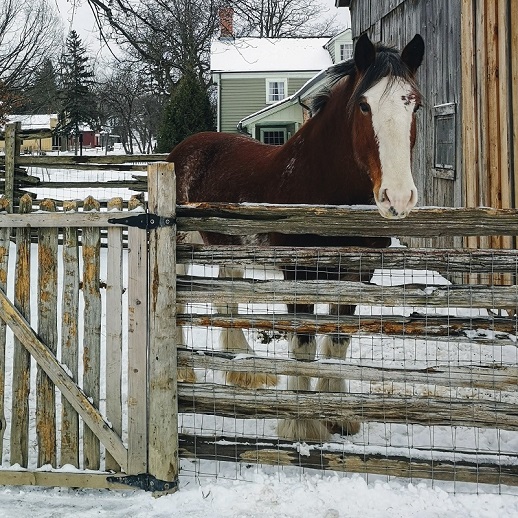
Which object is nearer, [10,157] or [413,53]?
[413,53]

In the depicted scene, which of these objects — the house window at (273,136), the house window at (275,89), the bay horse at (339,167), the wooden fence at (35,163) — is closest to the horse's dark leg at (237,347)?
the bay horse at (339,167)

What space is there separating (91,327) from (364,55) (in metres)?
2.36

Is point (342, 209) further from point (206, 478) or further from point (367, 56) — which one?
point (206, 478)

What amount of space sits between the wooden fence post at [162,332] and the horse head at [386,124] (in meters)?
1.18

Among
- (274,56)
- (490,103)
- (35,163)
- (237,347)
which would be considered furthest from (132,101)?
(237,347)

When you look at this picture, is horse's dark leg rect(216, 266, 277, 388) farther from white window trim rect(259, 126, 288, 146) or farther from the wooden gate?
white window trim rect(259, 126, 288, 146)

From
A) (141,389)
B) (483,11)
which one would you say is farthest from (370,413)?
(483,11)

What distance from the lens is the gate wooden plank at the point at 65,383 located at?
3686 mm

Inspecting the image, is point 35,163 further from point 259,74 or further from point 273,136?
point 259,74

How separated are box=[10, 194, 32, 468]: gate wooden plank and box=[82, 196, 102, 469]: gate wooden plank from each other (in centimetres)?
35

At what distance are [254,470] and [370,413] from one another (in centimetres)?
79

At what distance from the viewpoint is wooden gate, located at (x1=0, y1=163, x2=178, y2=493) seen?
366cm

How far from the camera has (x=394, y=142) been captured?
11.6 ft

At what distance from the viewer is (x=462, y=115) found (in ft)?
26.0
